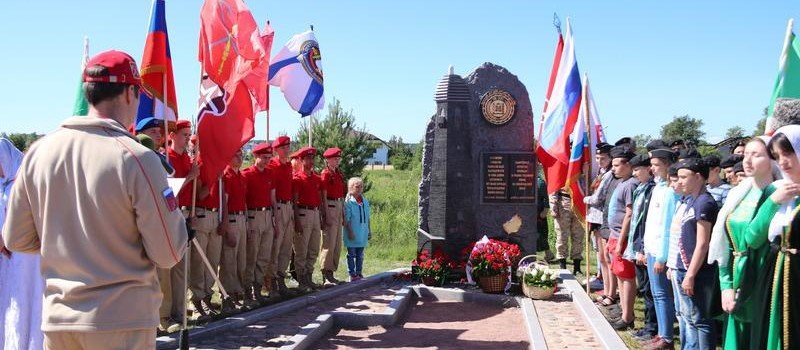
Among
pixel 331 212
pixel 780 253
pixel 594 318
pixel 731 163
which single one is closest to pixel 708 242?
pixel 780 253

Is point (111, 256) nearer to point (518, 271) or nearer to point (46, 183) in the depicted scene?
point (46, 183)

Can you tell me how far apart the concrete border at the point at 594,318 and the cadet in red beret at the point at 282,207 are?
3588 millimetres

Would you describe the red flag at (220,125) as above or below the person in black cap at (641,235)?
above

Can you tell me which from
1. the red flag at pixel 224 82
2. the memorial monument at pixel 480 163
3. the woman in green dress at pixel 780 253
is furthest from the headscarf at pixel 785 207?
the memorial monument at pixel 480 163

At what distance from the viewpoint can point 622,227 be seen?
6551 millimetres

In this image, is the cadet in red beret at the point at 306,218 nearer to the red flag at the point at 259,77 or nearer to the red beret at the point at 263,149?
the red beret at the point at 263,149

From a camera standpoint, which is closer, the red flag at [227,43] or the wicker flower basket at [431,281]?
the red flag at [227,43]

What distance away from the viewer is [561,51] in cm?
938

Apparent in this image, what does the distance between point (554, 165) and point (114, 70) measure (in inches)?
291

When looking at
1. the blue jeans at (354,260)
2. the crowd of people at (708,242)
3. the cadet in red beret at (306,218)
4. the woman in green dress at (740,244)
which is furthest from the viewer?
the blue jeans at (354,260)

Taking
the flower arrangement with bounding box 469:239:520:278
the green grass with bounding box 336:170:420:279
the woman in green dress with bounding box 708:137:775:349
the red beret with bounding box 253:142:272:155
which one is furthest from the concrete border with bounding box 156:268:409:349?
the woman in green dress with bounding box 708:137:775:349

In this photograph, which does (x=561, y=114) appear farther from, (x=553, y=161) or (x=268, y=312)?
(x=268, y=312)

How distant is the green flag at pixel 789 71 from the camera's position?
5.47 m

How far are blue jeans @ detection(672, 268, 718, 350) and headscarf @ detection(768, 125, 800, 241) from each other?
1.00 meters
